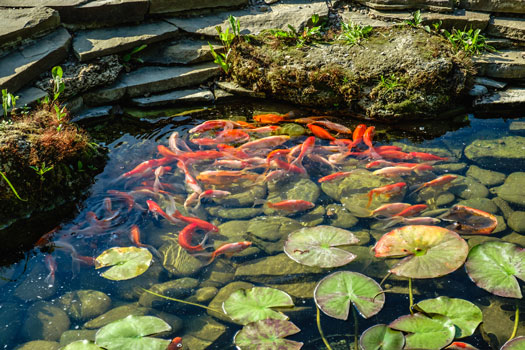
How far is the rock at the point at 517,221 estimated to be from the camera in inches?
160

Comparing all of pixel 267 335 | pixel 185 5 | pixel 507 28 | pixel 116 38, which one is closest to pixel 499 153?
pixel 507 28

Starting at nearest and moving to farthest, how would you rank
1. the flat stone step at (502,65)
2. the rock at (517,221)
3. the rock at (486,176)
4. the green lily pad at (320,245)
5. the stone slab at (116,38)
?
1. the green lily pad at (320,245)
2. the rock at (517,221)
3. the rock at (486,176)
4. the stone slab at (116,38)
5. the flat stone step at (502,65)

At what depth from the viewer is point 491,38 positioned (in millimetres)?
6430

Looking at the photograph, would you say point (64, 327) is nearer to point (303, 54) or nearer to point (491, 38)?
point (303, 54)

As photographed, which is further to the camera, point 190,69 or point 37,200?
point 190,69

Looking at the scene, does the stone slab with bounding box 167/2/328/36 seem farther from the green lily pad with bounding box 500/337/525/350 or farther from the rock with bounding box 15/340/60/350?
the green lily pad with bounding box 500/337/525/350

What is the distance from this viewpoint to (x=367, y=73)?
5.71 meters

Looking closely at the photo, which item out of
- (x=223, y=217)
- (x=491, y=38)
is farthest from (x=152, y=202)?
(x=491, y=38)

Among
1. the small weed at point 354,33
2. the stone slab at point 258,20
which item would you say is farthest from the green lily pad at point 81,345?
the small weed at point 354,33

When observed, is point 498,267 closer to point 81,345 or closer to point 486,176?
point 486,176

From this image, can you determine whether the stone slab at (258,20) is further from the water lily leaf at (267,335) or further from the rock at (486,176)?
the water lily leaf at (267,335)

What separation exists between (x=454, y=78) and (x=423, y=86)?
0.45 metres

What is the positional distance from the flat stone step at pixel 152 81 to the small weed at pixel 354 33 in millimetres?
1828

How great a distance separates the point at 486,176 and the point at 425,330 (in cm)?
237
